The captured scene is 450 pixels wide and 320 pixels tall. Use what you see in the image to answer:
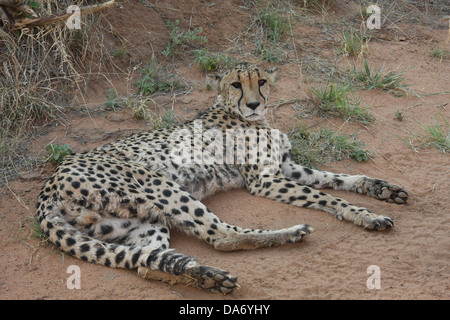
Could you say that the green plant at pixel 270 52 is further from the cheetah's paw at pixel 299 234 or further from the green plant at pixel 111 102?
the cheetah's paw at pixel 299 234

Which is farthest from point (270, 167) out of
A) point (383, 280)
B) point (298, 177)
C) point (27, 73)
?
point (27, 73)

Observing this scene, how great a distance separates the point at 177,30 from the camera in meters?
7.09

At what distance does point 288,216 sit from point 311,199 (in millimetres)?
282

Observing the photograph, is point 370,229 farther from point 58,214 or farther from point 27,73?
point 27,73

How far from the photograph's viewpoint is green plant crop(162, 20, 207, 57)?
6.93 metres

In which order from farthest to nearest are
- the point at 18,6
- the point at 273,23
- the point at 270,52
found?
the point at 273,23 → the point at 270,52 → the point at 18,6

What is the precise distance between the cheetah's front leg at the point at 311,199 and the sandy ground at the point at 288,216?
0.22 ft

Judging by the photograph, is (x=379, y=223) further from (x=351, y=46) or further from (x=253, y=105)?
(x=351, y=46)

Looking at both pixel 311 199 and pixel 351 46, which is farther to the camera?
pixel 351 46

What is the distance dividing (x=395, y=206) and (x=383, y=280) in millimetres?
1241

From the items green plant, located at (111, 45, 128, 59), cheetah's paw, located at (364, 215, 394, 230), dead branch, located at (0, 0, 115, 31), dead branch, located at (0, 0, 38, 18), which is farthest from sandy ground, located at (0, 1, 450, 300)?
dead branch, located at (0, 0, 38, 18)

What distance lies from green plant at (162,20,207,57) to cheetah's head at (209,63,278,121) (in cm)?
193

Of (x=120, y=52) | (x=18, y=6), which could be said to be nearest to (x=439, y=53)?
(x=120, y=52)

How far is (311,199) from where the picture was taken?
4648 millimetres
